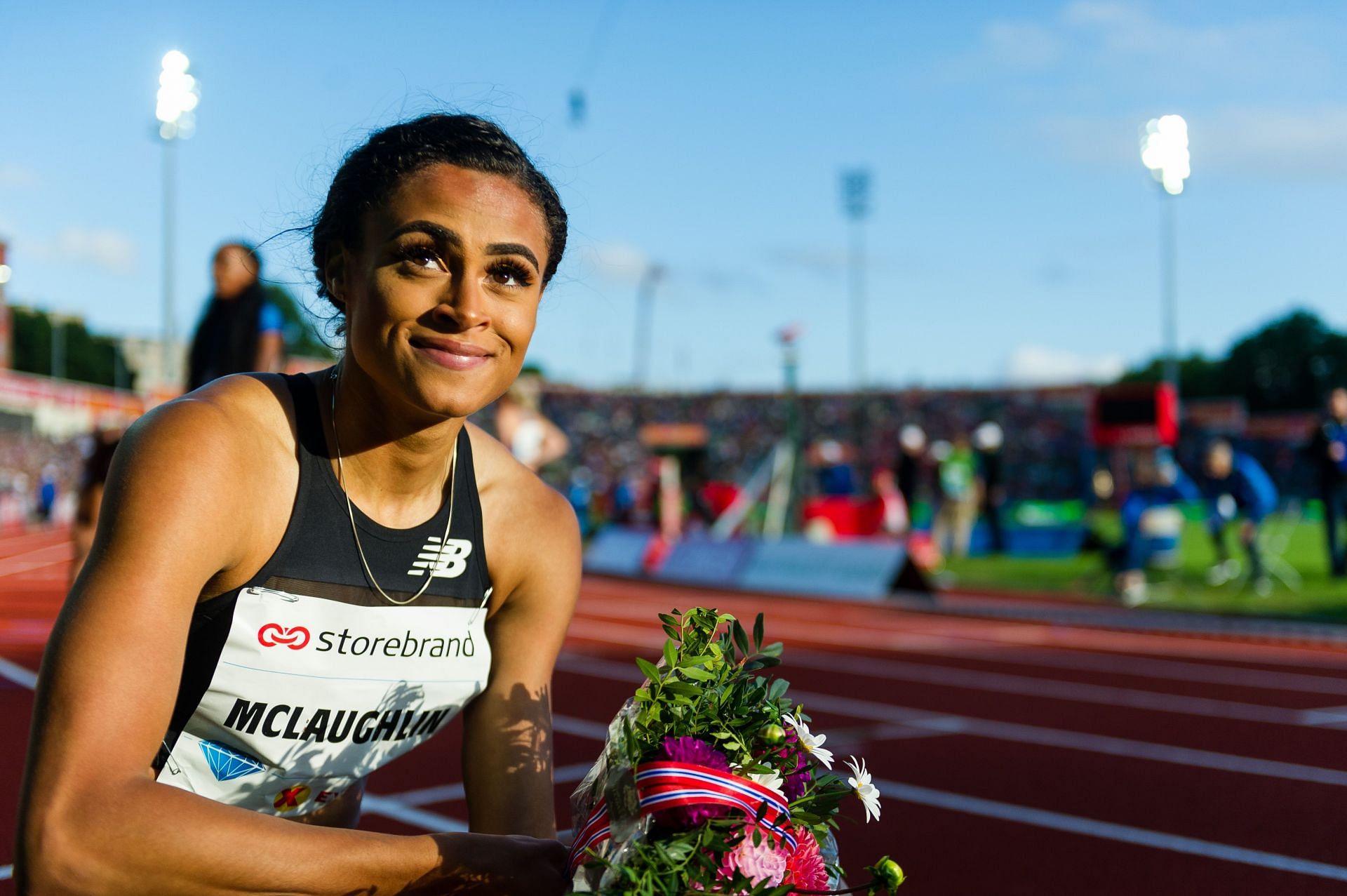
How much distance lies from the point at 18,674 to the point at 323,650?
7026mm

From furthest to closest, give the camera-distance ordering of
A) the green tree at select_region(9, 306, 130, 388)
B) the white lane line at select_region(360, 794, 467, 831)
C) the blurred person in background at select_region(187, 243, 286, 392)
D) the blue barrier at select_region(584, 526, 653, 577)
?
the green tree at select_region(9, 306, 130, 388) < the blue barrier at select_region(584, 526, 653, 577) < the blurred person in background at select_region(187, 243, 286, 392) < the white lane line at select_region(360, 794, 467, 831)

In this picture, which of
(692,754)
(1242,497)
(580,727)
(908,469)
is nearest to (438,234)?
(692,754)

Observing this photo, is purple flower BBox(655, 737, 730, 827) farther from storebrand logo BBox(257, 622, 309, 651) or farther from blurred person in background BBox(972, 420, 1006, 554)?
blurred person in background BBox(972, 420, 1006, 554)

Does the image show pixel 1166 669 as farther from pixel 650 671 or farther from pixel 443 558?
pixel 650 671

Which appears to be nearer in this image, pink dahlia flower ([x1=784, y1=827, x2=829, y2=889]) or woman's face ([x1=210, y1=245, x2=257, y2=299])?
pink dahlia flower ([x1=784, y1=827, x2=829, y2=889])

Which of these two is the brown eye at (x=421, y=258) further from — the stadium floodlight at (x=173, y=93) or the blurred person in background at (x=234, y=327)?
the stadium floodlight at (x=173, y=93)

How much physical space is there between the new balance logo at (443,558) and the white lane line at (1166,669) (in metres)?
7.88

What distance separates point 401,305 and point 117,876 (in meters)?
0.80

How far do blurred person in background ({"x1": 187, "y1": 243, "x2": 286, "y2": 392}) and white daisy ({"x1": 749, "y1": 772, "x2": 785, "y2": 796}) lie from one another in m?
4.07

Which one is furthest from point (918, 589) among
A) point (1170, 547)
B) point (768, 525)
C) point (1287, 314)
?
point (1287, 314)

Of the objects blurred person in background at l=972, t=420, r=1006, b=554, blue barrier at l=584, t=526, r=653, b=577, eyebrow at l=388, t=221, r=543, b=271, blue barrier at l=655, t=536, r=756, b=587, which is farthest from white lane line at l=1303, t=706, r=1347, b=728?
blue barrier at l=584, t=526, r=653, b=577

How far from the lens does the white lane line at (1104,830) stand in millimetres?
4453

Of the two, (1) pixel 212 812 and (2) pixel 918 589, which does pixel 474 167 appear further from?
(2) pixel 918 589

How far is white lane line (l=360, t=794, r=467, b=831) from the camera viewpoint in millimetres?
4621
